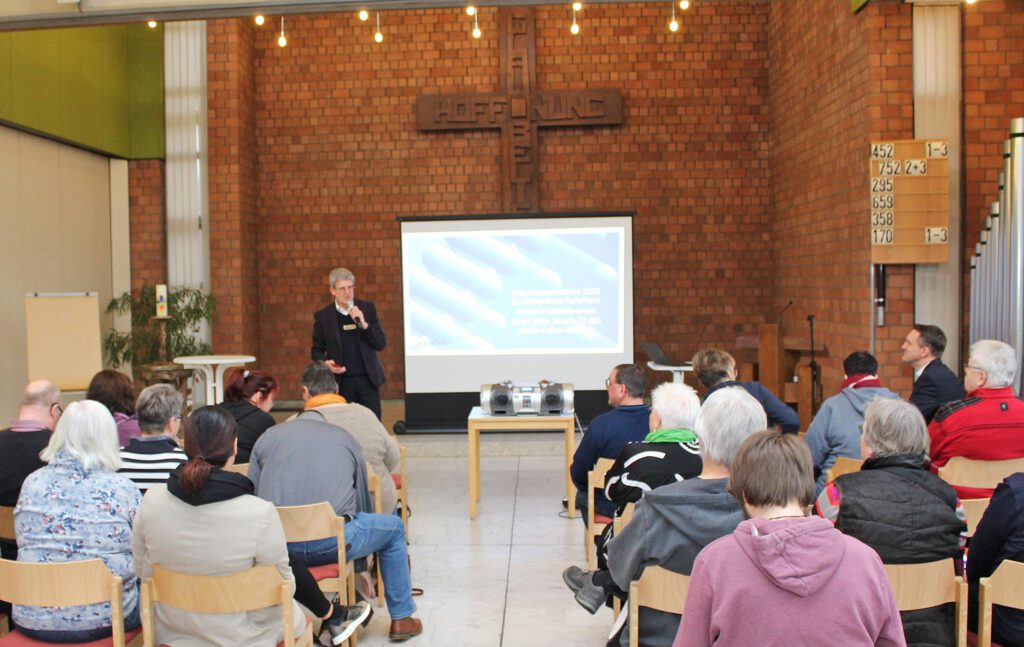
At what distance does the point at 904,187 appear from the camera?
618 cm

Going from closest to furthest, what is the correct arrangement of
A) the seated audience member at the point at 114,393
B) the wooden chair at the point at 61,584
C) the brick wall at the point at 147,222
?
the wooden chair at the point at 61,584, the seated audience member at the point at 114,393, the brick wall at the point at 147,222

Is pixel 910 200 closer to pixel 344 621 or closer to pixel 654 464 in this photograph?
pixel 654 464

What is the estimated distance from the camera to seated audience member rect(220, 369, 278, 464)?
3.96m

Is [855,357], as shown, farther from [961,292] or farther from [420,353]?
[420,353]

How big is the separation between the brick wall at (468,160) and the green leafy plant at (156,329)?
11.8 inches

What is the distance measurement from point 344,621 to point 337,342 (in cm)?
289

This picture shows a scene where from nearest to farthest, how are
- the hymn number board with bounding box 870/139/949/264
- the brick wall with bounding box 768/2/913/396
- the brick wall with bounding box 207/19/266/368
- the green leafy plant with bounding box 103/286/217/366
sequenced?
the hymn number board with bounding box 870/139/949/264
the brick wall with bounding box 768/2/913/396
the green leafy plant with bounding box 103/286/217/366
the brick wall with bounding box 207/19/266/368

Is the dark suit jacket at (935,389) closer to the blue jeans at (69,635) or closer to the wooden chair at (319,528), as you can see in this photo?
the wooden chair at (319,528)

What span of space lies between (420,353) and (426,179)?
2313mm

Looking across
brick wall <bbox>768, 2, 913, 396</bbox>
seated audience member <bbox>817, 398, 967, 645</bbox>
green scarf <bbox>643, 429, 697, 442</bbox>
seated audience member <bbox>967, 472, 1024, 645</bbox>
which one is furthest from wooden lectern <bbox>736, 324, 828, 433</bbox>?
seated audience member <bbox>817, 398, 967, 645</bbox>

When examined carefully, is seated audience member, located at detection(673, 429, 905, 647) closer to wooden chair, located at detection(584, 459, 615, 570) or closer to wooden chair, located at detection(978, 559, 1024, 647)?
wooden chair, located at detection(978, 559, 1024, 647)

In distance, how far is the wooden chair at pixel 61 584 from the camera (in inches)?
91.5

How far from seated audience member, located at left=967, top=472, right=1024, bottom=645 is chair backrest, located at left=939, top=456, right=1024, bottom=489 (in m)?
0.98

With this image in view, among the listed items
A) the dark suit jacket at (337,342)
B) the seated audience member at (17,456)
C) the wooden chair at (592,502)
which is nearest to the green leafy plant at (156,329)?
the dark suit jacket at (337,342)
